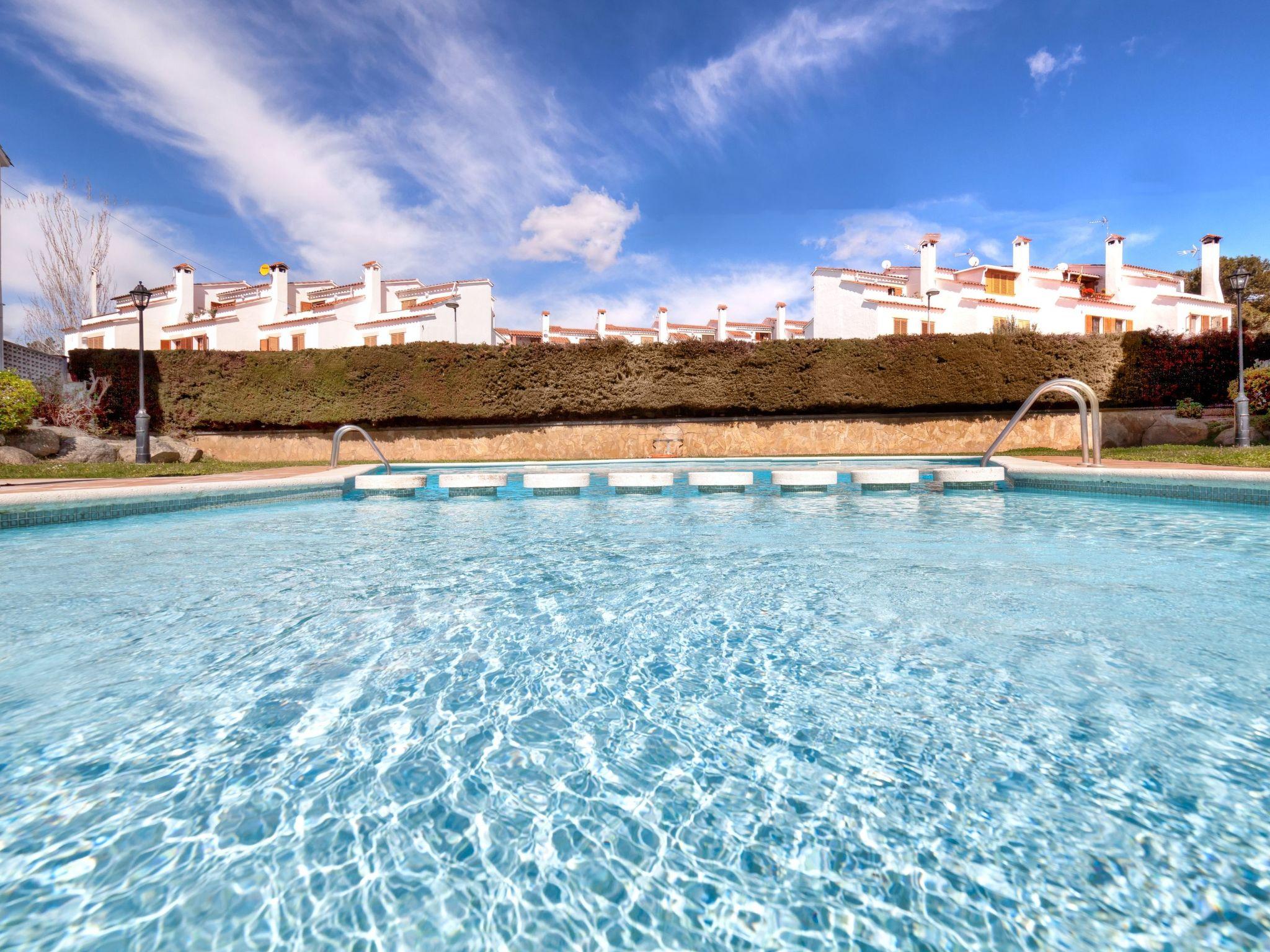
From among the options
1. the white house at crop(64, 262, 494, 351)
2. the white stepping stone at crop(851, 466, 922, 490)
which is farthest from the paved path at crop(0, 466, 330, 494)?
the white house at crop(64, 262, 494, 351)

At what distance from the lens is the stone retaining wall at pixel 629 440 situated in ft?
60.0

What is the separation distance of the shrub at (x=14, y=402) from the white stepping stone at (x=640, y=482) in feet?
40.8

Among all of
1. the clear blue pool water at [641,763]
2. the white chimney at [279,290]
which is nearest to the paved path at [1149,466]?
the clear blue pool water at [641,763]

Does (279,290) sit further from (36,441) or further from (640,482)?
A: (640,482)

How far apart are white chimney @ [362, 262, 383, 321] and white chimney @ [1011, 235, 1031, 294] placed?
32.9 m

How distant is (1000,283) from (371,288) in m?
32.5

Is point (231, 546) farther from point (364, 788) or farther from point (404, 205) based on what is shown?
point (404, 205)

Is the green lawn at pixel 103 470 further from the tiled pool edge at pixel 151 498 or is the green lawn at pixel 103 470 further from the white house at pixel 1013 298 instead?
the white house at pixel 1013 298

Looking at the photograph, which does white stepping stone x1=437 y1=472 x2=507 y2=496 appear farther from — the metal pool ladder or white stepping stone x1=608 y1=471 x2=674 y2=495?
the metal pool ladder

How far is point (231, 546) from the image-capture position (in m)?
5.94

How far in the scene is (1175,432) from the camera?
14695 mm

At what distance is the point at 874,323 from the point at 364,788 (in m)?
30.1

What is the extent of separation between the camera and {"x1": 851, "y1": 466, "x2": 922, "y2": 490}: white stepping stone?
971 cm

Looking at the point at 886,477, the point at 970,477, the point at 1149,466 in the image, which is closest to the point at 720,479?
the point at 886,477
